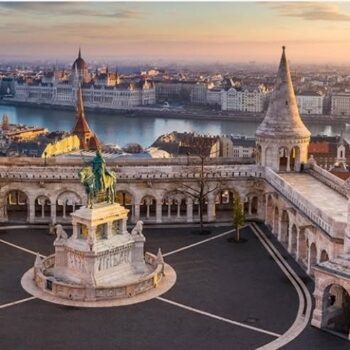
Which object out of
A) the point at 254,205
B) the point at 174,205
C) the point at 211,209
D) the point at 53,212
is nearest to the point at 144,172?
the point at 174,205

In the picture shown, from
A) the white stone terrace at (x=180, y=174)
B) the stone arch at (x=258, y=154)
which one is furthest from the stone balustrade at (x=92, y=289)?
the stone arch at (x=258, y=154)

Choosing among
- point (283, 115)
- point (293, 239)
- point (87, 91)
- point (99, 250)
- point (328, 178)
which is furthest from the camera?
point (87, 91)

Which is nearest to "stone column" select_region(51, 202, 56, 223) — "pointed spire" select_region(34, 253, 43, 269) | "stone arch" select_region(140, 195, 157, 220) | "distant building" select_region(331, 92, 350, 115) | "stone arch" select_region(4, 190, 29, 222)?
"stone arch" select_region(4, 190, 29, 222)

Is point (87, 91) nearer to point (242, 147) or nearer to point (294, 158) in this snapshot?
point (242, 147)

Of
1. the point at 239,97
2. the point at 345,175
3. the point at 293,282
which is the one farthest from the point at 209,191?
the point at 239,97

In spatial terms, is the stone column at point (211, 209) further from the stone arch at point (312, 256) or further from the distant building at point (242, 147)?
the distant building at point (242, 147)

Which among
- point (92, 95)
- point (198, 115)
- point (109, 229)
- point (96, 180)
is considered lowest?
point (198, 115)
